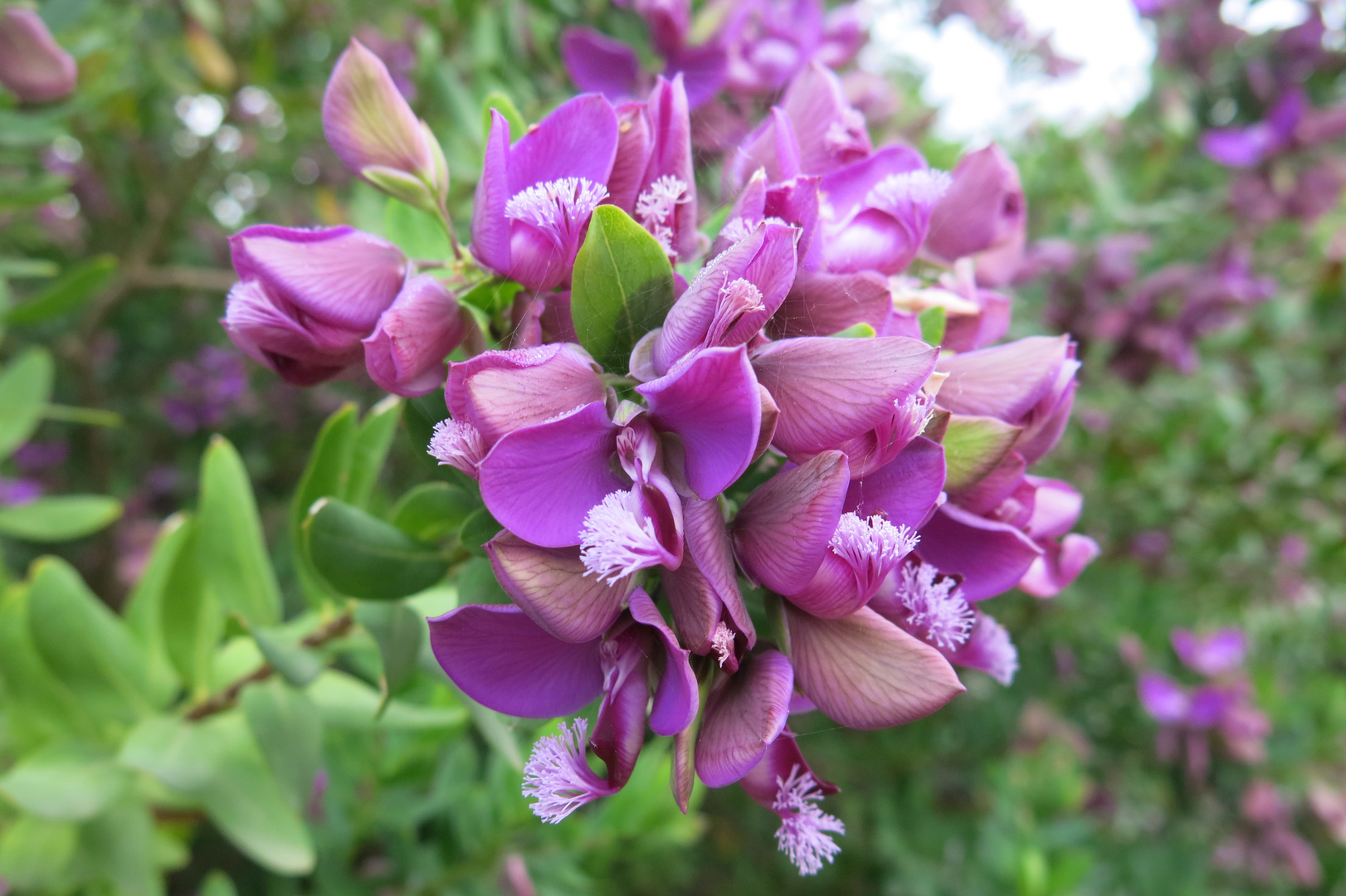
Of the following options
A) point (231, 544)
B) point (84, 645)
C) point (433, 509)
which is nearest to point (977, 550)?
point (433, 509)

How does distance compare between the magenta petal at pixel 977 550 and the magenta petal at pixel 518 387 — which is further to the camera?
the magenta petal at pixel 977 550

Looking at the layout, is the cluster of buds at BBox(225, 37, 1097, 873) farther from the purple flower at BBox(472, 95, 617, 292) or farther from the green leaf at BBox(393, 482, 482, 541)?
the green leaf at BBox(393, 482, 482, 541)

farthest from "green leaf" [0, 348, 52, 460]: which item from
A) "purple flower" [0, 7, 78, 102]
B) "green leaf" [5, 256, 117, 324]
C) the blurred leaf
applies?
the blurred leaf

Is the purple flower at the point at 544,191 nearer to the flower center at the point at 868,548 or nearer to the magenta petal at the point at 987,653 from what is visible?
the flower center at the point at 868,548

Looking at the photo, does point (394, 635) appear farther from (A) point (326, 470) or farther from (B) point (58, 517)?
(B) point (58, 517)

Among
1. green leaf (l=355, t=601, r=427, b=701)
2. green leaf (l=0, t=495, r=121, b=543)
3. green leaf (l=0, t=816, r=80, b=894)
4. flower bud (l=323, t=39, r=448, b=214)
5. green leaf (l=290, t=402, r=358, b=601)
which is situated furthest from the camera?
green leaf (l=0, t=495, r=121, b=543)

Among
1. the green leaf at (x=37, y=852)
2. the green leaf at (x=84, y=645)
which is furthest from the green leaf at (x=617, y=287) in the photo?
the green leaf at (x=37, y=852)
